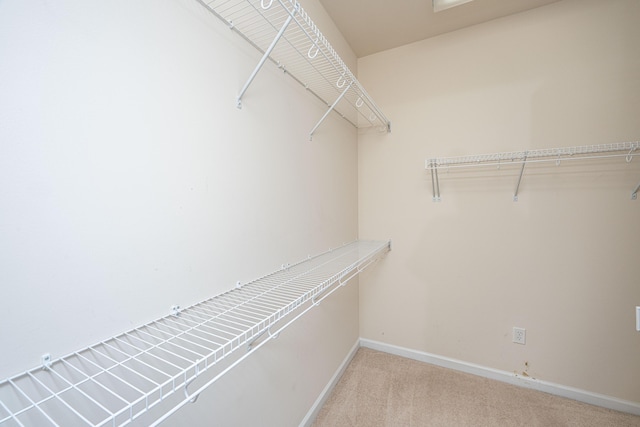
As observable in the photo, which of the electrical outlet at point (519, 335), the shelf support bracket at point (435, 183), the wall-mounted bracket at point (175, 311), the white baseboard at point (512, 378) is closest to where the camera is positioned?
the wall-mounted bracket at point (175, 311)

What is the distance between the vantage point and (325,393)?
5.77ft

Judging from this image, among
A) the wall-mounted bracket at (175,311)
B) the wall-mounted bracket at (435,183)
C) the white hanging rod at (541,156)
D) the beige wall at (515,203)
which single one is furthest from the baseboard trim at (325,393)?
the white hanging rod at (541,156)

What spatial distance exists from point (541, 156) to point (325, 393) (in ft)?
7.10

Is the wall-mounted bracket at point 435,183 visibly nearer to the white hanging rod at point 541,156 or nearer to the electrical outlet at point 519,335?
the white hanging rod at point 541,156

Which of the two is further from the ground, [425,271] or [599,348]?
[425,271]

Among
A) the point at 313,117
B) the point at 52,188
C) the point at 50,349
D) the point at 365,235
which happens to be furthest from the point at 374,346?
the point at 52,188

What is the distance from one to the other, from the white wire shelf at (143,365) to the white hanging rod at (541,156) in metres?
1.38

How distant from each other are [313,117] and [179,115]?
0.91 m

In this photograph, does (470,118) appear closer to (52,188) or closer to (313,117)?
(313,117)

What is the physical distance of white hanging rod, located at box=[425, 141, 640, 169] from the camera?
159 cm

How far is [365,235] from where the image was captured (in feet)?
7.88

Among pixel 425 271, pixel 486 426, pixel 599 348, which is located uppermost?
pixel 425 271

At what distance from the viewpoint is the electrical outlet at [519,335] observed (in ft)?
6.23

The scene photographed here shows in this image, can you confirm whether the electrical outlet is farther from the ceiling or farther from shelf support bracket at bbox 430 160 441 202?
the ceiling
